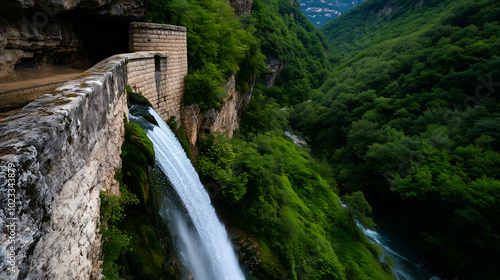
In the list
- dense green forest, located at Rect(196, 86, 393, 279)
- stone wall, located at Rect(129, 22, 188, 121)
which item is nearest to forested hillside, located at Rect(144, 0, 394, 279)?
dense green forest, located at Rect(196, 86, 393, 279)

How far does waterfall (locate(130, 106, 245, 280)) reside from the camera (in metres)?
5.70

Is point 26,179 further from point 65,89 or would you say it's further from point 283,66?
point 283,66

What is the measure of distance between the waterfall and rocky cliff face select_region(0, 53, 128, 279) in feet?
7.46

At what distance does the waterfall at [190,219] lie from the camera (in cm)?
570

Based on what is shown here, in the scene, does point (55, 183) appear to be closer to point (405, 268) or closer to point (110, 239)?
Result: point (110, 239)

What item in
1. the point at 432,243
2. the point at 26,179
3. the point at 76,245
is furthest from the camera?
the point at 432,243

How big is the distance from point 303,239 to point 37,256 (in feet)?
42.1

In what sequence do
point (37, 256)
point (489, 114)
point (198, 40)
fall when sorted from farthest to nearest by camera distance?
point (489, 114) → point (198, 40) → point (37, 256)

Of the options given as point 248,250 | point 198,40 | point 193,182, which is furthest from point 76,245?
point 198,40

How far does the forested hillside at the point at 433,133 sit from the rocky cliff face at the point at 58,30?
24.2 meters

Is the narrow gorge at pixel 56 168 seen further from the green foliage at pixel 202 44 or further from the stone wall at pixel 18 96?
the green foliage at pixel 202 44

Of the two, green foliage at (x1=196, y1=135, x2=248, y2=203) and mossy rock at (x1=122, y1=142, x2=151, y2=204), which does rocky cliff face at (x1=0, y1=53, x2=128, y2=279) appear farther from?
green foliage at (x1=196, y1=135, x2=248, y2=203)

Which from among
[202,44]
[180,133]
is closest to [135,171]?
[180,133]

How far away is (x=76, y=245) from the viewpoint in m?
2.48
